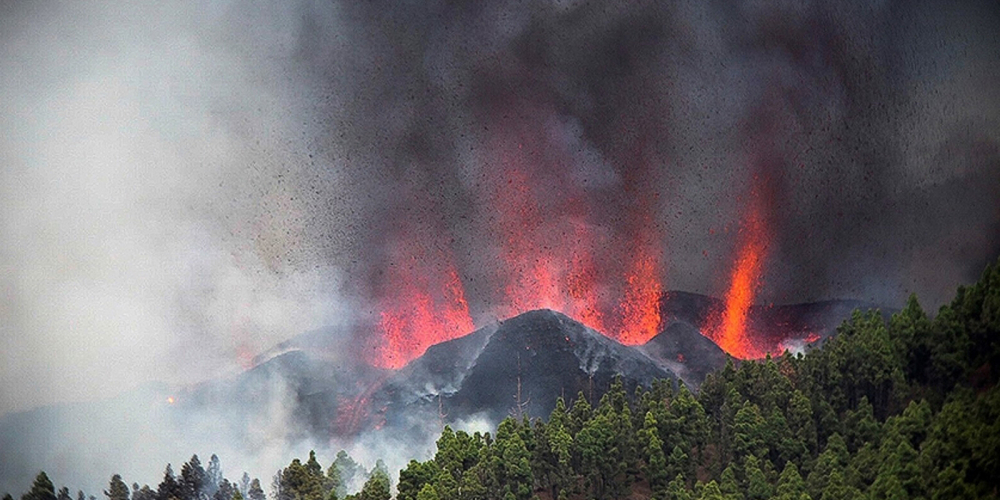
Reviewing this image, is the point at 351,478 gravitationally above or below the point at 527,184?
below

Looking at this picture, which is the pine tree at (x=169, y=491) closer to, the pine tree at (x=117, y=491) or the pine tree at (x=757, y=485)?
the pine tree at (x=117, y=491)

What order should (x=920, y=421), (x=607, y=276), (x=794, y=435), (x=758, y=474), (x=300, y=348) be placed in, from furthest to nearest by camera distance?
(x=607, y=276), (x=300, y=348), (x=794, y=435), (x=758, y=474), (x=920, y=421)

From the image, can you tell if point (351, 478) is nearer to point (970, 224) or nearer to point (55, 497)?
point (55, 497)

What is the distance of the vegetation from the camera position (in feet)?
162

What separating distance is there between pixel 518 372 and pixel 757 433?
24.8 m

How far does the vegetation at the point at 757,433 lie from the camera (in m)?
49.3

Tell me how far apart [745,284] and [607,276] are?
8.71 m

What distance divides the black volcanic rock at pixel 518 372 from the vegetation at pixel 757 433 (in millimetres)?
16642

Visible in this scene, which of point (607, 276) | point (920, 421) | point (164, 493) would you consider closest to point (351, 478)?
point (164, 493)

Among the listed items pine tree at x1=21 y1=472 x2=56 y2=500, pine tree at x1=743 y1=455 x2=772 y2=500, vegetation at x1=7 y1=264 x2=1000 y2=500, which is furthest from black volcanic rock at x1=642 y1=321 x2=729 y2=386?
pine tree at x1=21 y1=472 x2=56 y2=500

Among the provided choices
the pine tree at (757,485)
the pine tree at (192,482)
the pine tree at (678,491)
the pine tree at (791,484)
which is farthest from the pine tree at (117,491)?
the pine tree at (791,484)

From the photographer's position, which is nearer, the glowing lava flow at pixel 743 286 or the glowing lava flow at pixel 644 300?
the glowing lava flow at pixel 743 286

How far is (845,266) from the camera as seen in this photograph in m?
92.9

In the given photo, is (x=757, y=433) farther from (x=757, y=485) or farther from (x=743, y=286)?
(x=743, y=286)
